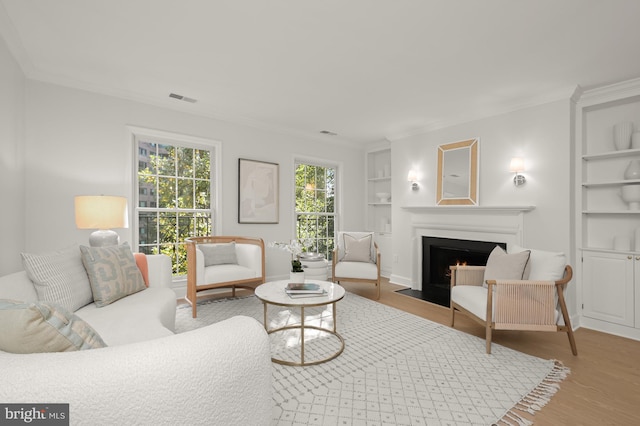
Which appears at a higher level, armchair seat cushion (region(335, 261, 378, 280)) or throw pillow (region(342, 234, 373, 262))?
throw pillow (region(342, 234, 373, 262))

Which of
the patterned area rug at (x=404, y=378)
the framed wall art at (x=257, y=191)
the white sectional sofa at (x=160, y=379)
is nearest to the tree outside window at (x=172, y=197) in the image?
the framed wall art at (x=257, y=191)

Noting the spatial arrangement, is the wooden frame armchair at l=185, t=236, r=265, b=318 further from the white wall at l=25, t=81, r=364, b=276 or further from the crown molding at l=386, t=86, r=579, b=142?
the crown molding at l=386, t=86, r=579, b=142

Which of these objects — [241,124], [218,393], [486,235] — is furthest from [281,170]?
[218,393]

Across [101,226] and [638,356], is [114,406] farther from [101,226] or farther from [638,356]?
[638,356]

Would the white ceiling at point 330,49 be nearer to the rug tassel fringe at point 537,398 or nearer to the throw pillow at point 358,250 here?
the throw pillow at point 358,250

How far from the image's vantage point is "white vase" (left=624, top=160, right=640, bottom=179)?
305 centimetres

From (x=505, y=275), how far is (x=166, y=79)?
3.85 meters

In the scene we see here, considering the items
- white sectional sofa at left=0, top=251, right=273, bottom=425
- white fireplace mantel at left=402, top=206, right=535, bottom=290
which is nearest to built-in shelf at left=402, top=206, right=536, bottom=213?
white fireplace mantel at left=402, top=206, right=535, bottom=290

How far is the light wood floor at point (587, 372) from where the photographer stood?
1.76 m

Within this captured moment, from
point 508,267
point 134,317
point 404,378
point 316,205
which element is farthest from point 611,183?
point 134,317

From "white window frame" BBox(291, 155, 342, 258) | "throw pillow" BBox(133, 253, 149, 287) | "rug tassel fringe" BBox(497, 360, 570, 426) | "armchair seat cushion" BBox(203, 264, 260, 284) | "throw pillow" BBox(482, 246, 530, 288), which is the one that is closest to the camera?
"rug tassel fringe" BBox(497, 360, 570, 426)

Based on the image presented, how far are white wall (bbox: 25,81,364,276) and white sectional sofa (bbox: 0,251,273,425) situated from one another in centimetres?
321

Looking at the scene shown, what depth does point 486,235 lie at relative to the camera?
3893mm

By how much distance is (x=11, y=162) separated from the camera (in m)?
2.62
